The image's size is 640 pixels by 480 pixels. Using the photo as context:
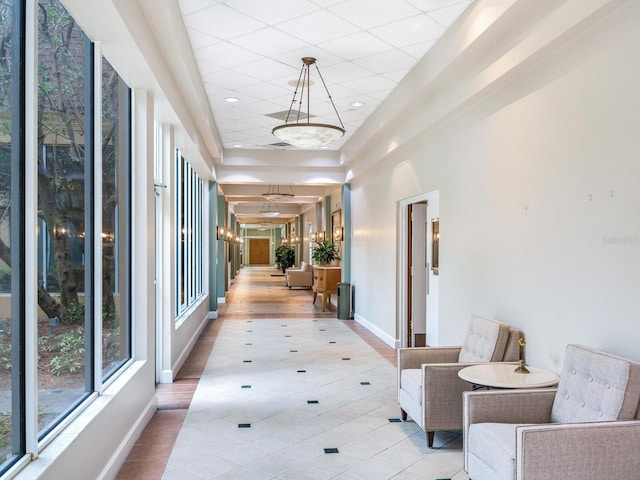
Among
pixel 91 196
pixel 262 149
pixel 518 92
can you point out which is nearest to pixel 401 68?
pixel 518 92

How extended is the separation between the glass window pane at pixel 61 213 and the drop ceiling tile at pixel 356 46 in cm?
245

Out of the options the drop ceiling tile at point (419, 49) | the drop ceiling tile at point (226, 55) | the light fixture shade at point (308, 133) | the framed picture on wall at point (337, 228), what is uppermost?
the drop ceiling tile at point (226, 55)

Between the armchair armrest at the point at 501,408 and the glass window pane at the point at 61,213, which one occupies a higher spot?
the glass window pane at the point at 61,213

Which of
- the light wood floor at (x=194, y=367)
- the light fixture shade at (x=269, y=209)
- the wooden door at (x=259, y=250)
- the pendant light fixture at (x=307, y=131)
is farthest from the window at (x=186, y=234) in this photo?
the wooden door at (x=259, y=250)

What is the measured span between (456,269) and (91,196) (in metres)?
3.85

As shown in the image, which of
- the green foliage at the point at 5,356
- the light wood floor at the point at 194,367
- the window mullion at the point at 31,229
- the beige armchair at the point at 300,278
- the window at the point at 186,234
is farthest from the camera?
the beige armchair at the point at 300,278

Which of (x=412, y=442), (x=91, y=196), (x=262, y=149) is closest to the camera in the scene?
(x=91, y=196)

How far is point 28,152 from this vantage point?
7.97ft

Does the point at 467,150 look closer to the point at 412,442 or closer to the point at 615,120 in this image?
the point at 615,120

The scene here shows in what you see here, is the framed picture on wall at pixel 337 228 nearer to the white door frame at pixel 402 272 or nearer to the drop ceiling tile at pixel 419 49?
the white door frame at pixel 402 272

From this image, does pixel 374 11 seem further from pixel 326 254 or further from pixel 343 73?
pixel 326 254

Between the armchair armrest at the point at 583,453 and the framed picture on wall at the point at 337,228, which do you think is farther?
the framed picture on wall at the point at 337,228

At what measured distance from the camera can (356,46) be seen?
16.9ft

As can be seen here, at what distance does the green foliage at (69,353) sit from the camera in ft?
9.56
